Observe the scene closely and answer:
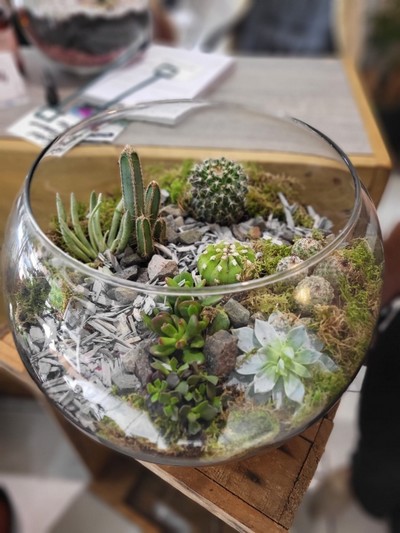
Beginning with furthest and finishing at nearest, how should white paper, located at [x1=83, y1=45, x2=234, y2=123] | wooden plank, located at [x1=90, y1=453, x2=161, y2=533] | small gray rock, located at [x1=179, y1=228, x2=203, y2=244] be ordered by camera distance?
wooden plank, located at [x1=90, y1=453, x2=161, y2=533], white paper, located at [x1=83, y1=45, x2=234, y2=123], small gray rock, located at [x1=179, y1=228, x2=203, y2=244]

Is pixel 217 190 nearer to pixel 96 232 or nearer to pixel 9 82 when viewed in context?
pixel 96 232

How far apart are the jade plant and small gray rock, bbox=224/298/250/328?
17 cm

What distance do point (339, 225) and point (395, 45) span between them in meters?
1.82

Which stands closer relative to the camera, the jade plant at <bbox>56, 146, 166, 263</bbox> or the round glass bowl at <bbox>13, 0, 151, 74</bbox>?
the jade plant at <bbox>56, 146, 166, 263</bbox>

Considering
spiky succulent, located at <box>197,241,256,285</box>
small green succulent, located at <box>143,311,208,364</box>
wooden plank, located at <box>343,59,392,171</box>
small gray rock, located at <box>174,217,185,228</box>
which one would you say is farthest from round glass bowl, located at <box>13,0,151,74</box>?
small green succulent, located at <box>143,311,208,364</box>

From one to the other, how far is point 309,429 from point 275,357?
19 centimetres

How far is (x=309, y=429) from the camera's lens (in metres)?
0.62

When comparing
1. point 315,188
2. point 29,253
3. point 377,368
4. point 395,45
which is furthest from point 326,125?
point 395,45

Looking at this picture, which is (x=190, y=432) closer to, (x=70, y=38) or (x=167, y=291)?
(x=167, y=291)

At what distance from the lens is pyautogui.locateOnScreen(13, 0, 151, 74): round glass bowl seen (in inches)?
39.7

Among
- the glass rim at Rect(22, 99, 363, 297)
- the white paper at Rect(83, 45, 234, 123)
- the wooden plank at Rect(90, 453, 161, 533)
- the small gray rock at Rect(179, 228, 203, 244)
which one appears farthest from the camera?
the wooden plank at Rect(90, 453, 161, 533)

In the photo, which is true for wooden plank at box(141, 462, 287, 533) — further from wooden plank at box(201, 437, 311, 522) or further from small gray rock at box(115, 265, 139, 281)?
small gray rock at box(115, 265, 139, 281)

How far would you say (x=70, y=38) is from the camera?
3.40 feet

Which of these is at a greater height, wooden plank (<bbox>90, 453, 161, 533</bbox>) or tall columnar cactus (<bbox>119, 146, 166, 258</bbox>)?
tall columnar cactus (<bbox>119, 146, 166, 258</bbox>)
